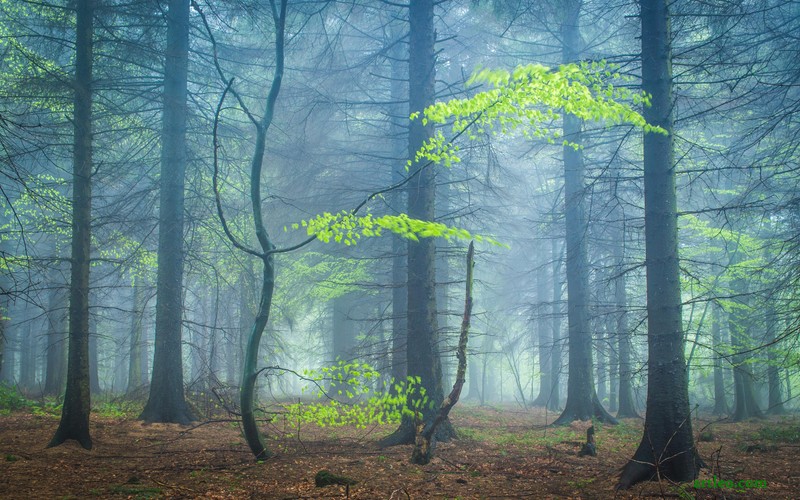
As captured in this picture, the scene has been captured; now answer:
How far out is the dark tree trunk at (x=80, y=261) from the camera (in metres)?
8.39

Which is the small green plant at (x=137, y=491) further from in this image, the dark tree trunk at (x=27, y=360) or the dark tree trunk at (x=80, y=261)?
the dark tree trunk at (x=27, y=360)

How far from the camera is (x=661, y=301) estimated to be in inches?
285

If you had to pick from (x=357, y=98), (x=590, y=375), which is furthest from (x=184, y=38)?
(x=590, y=375)

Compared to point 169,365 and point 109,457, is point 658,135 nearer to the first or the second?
point 109,457

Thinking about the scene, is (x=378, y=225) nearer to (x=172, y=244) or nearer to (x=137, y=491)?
(x=137, y=491)

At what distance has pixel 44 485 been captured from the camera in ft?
19.8

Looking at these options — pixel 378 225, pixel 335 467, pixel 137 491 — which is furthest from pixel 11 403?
pixel 378 225

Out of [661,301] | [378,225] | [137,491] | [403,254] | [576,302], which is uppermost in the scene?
[403,254]

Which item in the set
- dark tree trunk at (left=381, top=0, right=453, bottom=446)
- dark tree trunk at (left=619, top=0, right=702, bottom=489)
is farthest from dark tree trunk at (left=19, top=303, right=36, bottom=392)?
dark tree trunk at (left=619, top=0, right=702, bottom=489)

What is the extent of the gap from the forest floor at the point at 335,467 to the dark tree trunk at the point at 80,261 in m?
0.37

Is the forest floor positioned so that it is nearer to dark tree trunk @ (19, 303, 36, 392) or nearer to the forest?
the forest

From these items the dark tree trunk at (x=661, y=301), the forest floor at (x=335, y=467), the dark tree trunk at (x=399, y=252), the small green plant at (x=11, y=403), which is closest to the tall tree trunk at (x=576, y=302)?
the forest floor at (x=335, y=467)

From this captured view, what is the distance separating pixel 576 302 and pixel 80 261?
12.4 m

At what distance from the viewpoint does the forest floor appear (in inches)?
243
